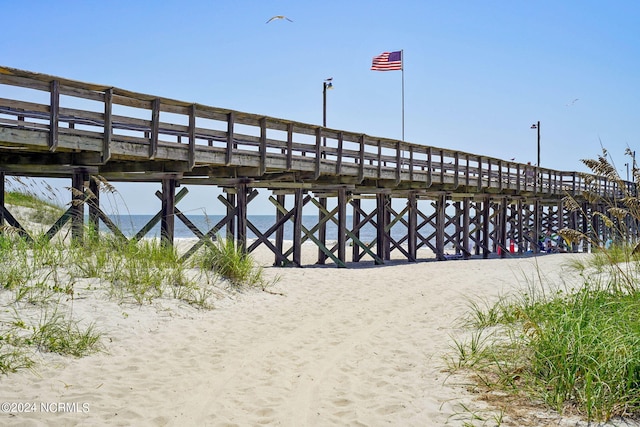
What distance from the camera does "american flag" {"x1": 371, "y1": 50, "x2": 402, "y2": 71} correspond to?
25.2 meters

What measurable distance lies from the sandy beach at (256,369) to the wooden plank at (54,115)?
3509mm

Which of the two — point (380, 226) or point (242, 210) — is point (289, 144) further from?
point (380, 226)

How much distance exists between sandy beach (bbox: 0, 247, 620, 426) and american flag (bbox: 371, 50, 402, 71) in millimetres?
17472

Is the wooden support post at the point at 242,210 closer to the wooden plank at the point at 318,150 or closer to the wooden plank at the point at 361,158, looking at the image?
the wooden plank at the point at 318,150

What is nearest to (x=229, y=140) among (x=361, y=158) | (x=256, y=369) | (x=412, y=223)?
(x=361, y=158)

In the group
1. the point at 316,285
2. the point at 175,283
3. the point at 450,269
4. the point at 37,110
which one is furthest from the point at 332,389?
the point at 450,269

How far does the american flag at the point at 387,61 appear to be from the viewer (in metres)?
25.2

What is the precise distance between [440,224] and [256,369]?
54.4 feet

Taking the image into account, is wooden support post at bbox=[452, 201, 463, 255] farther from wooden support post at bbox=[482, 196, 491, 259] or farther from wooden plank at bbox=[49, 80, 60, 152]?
wooden plank at bbox=[49, 80, 60, 152]

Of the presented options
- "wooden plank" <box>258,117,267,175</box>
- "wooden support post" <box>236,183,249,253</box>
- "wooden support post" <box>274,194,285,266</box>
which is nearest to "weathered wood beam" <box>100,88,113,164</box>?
"wooden plank" <box>258,117,267,175</box>

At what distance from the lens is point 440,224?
70.8ft

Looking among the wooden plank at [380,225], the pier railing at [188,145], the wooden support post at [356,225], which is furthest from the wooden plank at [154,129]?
the wooden support post at [356,225]

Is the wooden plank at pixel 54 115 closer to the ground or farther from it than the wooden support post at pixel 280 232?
farther from it

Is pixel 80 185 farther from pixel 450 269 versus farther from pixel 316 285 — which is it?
pixel 450 269
